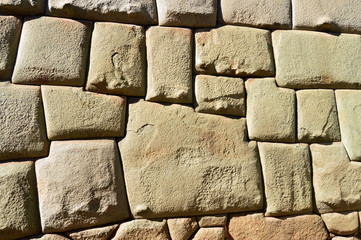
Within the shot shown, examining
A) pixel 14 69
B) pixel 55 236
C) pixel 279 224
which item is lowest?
pixel 279 224

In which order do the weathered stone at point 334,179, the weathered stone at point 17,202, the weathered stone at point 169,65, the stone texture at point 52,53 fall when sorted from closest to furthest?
the weathered stone at point 17,202
the stone texture at point 52,53
the weathered stone at point 169,65
the weathered stone at point 334,179

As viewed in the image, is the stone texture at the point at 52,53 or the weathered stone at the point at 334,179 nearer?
the stone texture at the point at 52,53

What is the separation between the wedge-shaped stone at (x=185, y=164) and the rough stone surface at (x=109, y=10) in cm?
44

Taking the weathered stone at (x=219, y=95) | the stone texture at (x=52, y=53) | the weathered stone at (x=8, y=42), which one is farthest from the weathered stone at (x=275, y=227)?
the weathered stone at (x=8, y=42)

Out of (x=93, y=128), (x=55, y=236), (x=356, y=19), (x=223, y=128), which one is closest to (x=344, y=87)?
(x=356, y=19)

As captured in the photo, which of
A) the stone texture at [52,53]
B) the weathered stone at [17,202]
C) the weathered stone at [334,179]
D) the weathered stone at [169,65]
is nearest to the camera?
the weathered stone at [17,202]

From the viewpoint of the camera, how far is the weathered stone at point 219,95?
6.66 feet

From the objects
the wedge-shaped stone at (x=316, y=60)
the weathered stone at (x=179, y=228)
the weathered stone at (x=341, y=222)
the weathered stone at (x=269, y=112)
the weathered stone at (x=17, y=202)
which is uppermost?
the wedge-shaped stone at (x=316, y=60)

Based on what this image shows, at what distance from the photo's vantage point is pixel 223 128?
6.68 feet

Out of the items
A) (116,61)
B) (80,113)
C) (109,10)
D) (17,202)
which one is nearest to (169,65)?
(116,61)

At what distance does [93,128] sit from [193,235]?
0.73 m

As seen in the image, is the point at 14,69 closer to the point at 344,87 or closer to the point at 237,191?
the point at 237,191

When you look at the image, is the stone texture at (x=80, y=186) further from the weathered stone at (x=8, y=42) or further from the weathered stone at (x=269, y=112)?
the weathered stone at (x=269, y=112)

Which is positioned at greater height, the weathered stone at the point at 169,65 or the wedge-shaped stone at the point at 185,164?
the weathered stone at the point at 169,65
